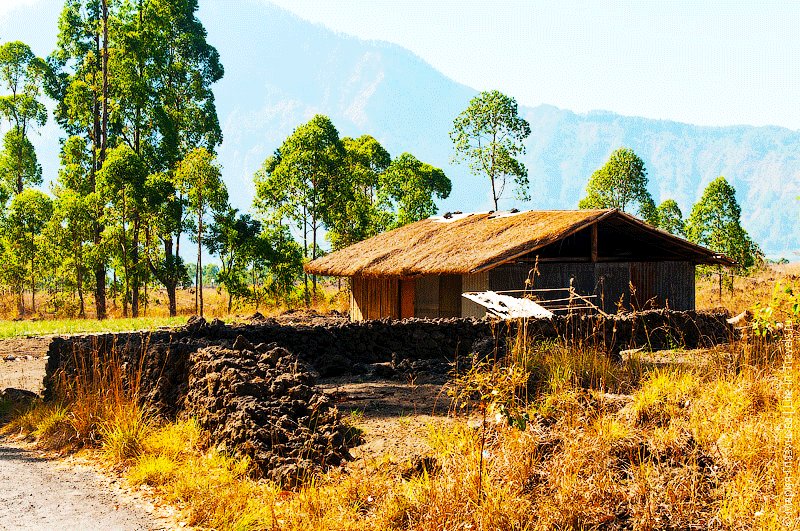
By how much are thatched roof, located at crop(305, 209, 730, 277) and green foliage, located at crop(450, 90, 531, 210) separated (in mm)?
11317

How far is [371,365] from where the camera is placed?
476 inches

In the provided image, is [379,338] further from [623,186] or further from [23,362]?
[623,186]

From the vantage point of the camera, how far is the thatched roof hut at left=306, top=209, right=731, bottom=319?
17391mm

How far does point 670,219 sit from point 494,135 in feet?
28.1

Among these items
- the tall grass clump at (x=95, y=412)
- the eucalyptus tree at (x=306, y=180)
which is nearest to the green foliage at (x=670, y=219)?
the eucalyptus tree at (x=306, y=180)

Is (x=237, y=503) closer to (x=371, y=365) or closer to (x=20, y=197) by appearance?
(x=371, y=365)

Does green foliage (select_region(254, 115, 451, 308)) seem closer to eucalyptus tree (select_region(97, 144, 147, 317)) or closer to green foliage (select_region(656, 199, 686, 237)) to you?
eucalyptus tree (select_region(97, 144, 147, 317))

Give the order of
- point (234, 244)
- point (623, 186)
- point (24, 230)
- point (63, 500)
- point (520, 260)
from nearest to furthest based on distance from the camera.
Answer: point (63, 500) < point (520, 260) < point (234, 244) < point (24, 230) < point (623, 186)

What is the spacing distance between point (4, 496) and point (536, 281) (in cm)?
1335

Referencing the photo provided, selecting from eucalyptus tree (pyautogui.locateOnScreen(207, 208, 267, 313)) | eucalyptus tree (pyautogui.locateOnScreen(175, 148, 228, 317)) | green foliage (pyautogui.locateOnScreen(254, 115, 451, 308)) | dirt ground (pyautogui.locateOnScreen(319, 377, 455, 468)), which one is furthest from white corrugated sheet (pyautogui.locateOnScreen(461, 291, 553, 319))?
green foliage (pyautogui.locateOnScreen(254, 115, 451, 308))

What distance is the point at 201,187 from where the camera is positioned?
2564 centimetres

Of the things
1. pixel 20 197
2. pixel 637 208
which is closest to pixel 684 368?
pixel 637 208

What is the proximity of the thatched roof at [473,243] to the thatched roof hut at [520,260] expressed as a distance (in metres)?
0.03

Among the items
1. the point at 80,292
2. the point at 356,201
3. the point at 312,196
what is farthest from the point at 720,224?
the point at 80,292
